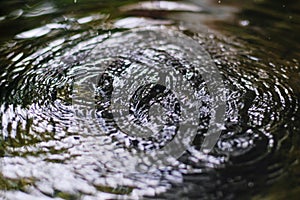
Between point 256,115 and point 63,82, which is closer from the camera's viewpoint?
point 256,115

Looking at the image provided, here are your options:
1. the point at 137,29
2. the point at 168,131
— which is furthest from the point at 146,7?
the point at 168,131

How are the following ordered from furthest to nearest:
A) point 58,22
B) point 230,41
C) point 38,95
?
1. point 58,22
2. point 230,41
3. point 38,95

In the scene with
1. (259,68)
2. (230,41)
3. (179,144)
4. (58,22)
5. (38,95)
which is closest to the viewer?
(179,144)

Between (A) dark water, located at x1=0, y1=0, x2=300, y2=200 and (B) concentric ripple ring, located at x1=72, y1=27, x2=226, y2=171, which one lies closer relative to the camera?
(A) dark water, located at x1=0, y1=0, x2=300, y2=200

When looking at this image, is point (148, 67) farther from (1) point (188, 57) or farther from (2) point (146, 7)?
(2) point (146, 7)

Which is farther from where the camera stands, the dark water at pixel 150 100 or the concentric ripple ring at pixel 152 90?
the concentric ripple ring at pixel 152 90
